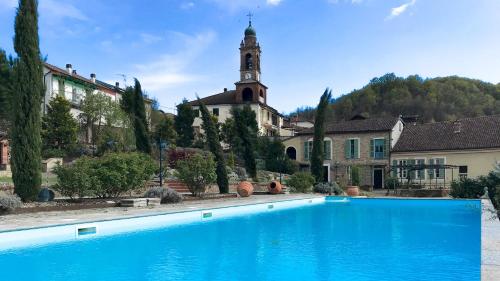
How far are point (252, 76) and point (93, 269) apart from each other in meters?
45.0

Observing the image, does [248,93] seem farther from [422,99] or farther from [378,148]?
[422,99]

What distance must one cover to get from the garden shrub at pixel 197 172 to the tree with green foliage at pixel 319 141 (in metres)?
11.7

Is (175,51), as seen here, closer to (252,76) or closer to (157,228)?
(157,228)

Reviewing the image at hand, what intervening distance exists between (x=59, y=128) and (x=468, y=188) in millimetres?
25900

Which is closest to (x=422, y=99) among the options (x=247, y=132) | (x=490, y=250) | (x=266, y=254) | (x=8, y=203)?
(x=247, y=132)

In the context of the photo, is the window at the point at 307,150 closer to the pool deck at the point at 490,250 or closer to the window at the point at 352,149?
the window at the point at 352,149

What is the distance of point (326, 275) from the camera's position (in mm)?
7336

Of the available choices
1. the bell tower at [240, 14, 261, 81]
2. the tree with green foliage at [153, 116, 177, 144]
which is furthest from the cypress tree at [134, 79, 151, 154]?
the bell tower at [240, 14, 261, 81]

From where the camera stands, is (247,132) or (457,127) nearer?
(457,127)

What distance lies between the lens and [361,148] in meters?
37.3

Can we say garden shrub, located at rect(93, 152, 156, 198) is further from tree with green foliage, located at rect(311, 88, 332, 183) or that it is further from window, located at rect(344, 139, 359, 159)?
window, located at rect(344, 139, 359, 159)

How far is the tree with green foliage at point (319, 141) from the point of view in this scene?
31094 millimetres

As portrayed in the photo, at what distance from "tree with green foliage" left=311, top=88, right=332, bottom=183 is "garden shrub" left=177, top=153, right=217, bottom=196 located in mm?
11746

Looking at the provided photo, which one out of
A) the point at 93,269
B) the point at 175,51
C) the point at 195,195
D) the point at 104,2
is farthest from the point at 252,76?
the point at 93,269
